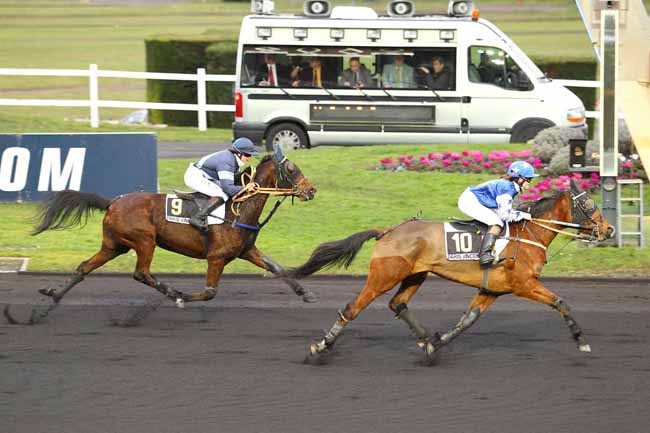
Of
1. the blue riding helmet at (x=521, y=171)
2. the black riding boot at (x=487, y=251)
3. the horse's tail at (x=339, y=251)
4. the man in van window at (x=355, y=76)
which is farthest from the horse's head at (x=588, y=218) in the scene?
the man in van window at (x=355, y=76)

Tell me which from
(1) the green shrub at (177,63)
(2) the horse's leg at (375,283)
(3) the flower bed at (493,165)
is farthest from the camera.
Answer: (1) the green shrub at (177,63)

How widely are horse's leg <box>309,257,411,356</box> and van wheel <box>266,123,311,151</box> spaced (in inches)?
489

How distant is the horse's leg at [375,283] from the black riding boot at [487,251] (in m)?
0.68

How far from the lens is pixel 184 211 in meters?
11.6

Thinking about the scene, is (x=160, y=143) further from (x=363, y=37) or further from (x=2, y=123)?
(x=363, y=37)

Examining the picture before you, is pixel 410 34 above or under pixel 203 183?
above

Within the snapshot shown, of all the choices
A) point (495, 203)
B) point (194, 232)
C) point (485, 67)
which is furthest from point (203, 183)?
point (485, 67)

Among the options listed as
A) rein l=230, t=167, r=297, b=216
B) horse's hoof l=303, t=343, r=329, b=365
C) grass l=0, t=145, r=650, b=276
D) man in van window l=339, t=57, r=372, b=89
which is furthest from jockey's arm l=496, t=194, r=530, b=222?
man in van window l=339, t=57, r=372, b=89

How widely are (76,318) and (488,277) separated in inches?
170

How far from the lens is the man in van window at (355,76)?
2178cm

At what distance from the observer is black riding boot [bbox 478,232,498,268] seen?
1001 centimetres

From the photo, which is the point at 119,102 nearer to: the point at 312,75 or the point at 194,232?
the point at 312,75

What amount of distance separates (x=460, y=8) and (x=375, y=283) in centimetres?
1323

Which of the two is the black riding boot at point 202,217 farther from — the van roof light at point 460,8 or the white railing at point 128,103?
the white railing at point 128,103
